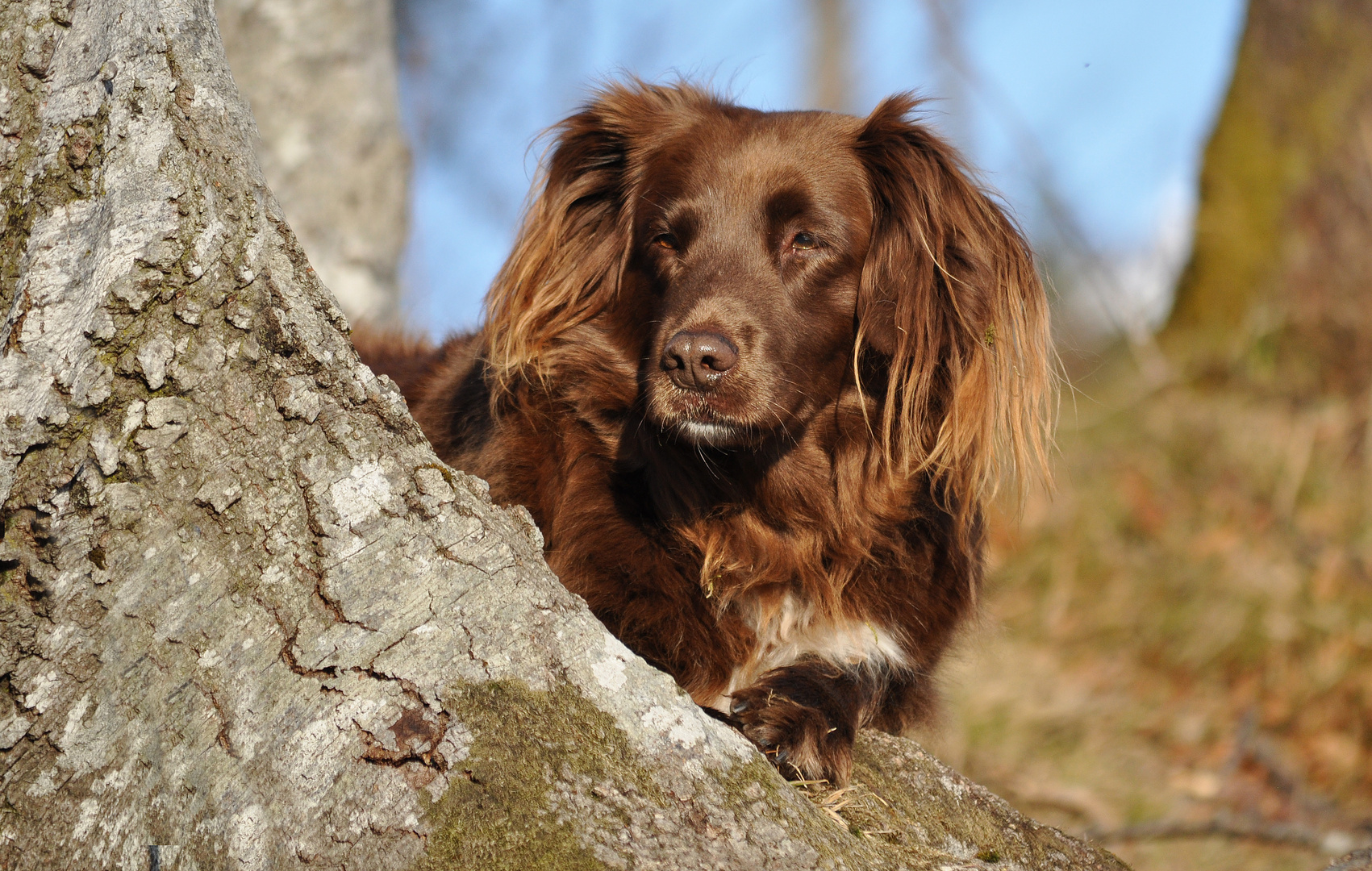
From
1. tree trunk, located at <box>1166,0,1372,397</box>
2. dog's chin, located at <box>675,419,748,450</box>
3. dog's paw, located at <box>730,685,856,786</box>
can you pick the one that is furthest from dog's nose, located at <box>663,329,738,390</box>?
tree trunk, located at <box>1166,0,1372,397</box>

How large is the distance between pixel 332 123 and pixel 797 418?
3.10 metres

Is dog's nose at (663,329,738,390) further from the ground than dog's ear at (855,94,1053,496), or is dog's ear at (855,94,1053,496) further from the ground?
dog's ear at (855,94,1053,496)

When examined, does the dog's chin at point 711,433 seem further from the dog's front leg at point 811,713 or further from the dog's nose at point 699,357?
the dog's front leg at point 811,713

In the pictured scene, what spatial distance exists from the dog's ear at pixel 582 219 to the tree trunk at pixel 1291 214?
17.8ft

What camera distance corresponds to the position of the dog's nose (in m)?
2.65

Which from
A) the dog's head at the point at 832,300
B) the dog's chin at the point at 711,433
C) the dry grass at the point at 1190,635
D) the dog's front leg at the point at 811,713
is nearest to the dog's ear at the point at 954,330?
the dog's head at the point at 832,300

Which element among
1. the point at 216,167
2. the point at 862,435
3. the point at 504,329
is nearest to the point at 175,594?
the point at 216,167

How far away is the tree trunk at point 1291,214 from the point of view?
6949mm

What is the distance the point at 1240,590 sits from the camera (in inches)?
243

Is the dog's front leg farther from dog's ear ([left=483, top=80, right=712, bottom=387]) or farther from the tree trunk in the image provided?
the tree trunk

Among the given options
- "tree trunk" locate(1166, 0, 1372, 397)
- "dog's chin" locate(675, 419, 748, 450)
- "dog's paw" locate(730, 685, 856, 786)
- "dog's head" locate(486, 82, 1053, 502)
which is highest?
"tree trunk" locate(1166, 0, 1372, 397)

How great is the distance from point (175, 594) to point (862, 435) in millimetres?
1962

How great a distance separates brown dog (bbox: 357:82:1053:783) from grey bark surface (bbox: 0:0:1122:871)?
1.08m

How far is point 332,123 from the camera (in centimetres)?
491
